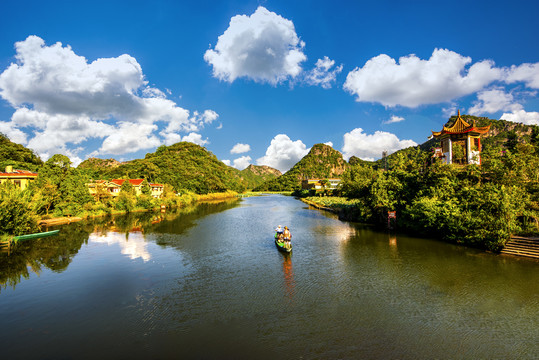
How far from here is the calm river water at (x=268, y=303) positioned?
9680mm

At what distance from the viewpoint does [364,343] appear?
985cm

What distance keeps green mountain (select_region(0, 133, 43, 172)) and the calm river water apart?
47580mm

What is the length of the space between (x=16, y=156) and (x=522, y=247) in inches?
3636

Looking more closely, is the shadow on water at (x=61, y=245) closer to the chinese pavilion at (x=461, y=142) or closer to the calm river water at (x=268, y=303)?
the calm river water at (x=268, y=303)

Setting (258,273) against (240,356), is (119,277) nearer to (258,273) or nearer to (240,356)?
(258,273)

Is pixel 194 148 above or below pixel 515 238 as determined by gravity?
above

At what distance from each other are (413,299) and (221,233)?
22.4 metres

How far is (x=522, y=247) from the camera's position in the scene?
727 inches

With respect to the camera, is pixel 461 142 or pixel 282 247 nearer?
pixel 282 247

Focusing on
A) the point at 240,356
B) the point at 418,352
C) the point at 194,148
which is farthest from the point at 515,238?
the point at 194,148

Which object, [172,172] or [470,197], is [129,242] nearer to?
[470,197]

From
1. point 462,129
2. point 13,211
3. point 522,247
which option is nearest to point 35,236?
point 13,211

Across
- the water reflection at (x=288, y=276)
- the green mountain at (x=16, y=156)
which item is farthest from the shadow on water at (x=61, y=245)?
the green mountain at (x=16, y=156)

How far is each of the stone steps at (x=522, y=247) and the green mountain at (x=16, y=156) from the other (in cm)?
7665
